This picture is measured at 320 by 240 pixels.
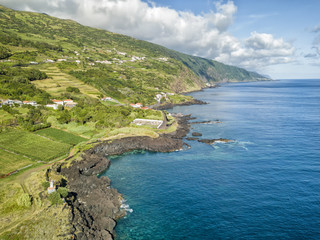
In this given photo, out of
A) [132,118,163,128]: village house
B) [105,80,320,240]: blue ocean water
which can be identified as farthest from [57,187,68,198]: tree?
[132,118,163,128]: village house

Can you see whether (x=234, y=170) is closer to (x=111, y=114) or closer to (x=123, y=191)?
(x=123, y=191)

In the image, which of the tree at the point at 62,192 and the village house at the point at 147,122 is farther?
the village house at the point at 147,122

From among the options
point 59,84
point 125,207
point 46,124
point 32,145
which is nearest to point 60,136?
point 32,145

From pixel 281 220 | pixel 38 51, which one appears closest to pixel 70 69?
pixel 38 51

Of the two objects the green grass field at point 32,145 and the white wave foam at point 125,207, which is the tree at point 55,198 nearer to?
the white wave foam at point 125,207

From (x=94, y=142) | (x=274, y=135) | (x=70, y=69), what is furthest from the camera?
(x=70, y=69)

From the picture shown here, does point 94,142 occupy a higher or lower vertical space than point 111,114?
lower

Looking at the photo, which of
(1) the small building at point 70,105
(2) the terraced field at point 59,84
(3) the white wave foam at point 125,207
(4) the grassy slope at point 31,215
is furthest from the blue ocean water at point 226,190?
(2) the terraced field at point 59,84
